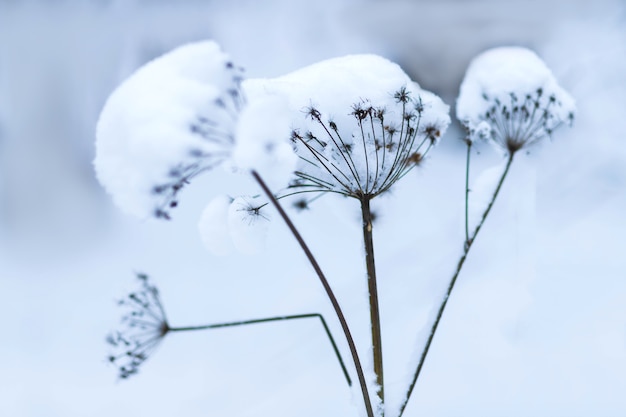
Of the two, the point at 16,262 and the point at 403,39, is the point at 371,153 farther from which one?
the point at 16,262

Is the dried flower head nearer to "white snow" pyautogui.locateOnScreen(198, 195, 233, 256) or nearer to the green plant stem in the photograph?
"white snow" pyautogui.locateOnScreen(198, 195, 233, 256)

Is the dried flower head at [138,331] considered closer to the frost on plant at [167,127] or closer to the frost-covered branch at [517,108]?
the frost on plant at [167,127]

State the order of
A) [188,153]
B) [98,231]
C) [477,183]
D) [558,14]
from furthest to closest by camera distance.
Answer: [98,231] < [558,14] < [477,183] < [188,153]

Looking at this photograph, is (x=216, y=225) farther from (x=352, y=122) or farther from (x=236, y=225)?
(x=352, y=122)

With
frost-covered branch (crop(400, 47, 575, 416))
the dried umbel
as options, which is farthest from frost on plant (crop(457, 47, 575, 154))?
the dried umbel

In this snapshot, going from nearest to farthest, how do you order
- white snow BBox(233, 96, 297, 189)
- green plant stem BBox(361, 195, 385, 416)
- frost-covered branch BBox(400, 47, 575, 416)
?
white snow BBox(233, 96, 297, 189), green plant stem BBox(361, 195, 385, 416), frost-covered branch BBox(400, 47, 575, 416)

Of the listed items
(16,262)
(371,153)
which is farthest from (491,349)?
(16,262)

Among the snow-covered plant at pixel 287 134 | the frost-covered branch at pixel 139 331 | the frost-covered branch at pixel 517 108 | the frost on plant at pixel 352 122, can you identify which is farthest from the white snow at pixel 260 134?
the frost-covered branch at pixel 517 108

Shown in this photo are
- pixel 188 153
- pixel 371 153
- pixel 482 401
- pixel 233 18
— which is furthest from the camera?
pixel 233 18
